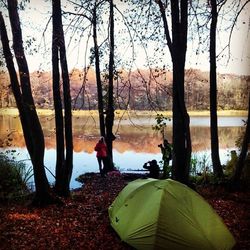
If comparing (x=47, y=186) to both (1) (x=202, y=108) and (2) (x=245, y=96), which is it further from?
(1) (x=202, y=108)

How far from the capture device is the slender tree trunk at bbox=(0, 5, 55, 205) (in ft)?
16.2

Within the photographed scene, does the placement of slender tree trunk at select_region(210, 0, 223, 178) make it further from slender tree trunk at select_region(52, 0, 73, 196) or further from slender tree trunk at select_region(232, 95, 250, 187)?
slender tree trunk at select_region(52, 0, 73, 196)

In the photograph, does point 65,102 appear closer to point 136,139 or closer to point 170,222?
point 170,222

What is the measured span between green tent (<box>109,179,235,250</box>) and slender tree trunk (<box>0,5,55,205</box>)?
1.45 metres

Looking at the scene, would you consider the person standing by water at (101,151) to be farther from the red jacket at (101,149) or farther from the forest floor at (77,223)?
the forest floor at (77,223)

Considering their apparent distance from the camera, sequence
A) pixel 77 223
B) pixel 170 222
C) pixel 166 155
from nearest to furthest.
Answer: pixel 170 222, pixel 77 223, pixel 166 155

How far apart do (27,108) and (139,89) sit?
2622mm

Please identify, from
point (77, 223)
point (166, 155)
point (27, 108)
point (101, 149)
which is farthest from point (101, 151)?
point (77, 223)

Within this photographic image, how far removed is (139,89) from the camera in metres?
7.02

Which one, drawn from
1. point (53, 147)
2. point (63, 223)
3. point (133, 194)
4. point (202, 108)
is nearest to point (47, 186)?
point (63, 223)

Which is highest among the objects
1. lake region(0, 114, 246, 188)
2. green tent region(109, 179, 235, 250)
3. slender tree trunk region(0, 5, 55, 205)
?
slender tree trunk region(0, 5, 55, 205)

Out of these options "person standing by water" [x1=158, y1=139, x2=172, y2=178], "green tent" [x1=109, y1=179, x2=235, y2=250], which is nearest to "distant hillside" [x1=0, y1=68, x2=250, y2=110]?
"person standing by water" [x1=158, y1=139, x2=172, y2=178]

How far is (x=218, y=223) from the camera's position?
3.80 m

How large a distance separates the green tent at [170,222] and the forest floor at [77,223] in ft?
0.80
